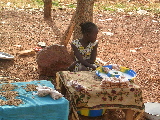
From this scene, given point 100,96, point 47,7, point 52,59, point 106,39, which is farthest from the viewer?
point 47,7

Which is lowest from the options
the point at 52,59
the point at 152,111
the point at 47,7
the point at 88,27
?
the point at 152,111

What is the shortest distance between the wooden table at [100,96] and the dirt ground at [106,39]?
44.1 inches

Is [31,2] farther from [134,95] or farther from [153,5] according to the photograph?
[134,95]

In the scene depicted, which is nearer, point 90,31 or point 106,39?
point 90,31

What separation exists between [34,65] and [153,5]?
8.99 metres

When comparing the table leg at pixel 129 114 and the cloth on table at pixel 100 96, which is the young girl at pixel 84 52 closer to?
the cloth on table at pixel 100 96

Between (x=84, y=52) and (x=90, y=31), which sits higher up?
(x=90, y=31)

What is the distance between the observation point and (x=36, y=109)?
10.3 ft

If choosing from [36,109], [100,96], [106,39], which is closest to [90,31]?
[100,96]

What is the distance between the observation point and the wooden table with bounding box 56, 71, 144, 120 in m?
3.46

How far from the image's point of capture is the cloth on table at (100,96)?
11.3 ft

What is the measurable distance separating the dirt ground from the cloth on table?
3.73 feet

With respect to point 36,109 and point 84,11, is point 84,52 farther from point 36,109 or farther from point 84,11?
point 36,109

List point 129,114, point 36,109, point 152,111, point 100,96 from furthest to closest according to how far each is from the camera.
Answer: point 152,111, point 129,114, point 100,96, point 36,109
